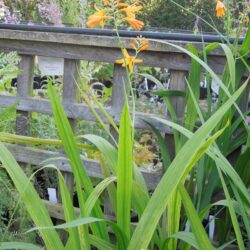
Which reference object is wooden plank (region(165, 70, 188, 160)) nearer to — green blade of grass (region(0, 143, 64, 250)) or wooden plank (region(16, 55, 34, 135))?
wooden plank (region(16, 55, 34, 135))

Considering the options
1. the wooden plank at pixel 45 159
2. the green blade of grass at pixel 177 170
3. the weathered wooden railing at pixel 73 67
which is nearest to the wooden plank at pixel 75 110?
the weathered wooden railing at pixel 73 67

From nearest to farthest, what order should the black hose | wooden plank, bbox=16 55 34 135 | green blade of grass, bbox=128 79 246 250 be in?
green blade of grass, bbox=128 79 246 250 → the black hose → wooden plank, bbox=16 55 34 135

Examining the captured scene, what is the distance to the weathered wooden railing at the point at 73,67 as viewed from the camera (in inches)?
79.4

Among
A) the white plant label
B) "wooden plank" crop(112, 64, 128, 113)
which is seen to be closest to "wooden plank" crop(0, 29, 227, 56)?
"wooden plank" crop(112, 64, 128, 113)

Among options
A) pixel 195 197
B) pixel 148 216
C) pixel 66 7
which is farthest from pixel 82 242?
pixel 66 7

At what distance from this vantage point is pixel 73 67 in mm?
2252

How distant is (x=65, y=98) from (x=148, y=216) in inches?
49.8

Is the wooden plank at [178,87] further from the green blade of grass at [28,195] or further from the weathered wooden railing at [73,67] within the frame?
the green blade of grass at [28,195]

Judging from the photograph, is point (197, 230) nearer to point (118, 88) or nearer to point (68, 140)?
point (68, 140)

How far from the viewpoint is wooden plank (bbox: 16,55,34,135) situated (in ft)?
7.76

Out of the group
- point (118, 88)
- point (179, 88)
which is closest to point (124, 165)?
point (179, 88)

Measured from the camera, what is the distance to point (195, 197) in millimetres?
1756

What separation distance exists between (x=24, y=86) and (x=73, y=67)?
280 mm

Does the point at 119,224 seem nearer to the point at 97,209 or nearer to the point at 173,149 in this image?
the point at 97,209
